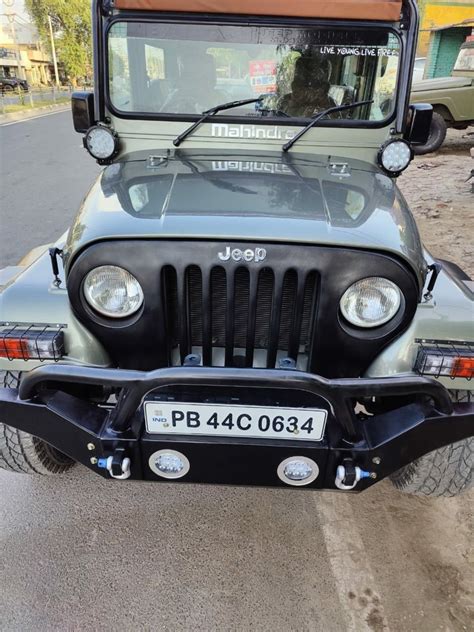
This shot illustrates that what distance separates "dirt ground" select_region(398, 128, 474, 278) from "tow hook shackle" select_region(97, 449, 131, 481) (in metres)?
4.59

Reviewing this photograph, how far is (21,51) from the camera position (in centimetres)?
5559

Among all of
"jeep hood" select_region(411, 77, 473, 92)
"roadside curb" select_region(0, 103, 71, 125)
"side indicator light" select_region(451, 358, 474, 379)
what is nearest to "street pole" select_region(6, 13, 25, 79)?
"roadside curb" select_region(0, 103, 71, 125)

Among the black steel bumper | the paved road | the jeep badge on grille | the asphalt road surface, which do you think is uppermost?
the jeep badge on grille

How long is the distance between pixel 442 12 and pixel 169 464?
3230cm

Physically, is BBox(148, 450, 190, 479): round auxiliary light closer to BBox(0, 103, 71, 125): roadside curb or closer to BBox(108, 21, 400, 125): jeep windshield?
BBox(108, 21, 400, 125): jeep windshield

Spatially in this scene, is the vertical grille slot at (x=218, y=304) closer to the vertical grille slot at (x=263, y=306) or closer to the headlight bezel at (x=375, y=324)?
Result: the vertical grille slot at (x=263, y=306)

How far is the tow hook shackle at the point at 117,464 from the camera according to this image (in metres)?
2.02

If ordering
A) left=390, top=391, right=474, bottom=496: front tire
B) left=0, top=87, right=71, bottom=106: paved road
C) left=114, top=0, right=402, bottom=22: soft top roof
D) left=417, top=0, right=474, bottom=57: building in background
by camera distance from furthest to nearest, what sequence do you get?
1. left=0, top=87, right=71, bottom=106: paved road
2. left=417, top=0, right=474, bottom=57: building in background
3. left=114, top=0, right=402, bottom=22: soft top roof
4. left=390, top=391, right=474, bottom=496: front tire

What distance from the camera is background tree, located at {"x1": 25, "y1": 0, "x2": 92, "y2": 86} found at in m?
41.6

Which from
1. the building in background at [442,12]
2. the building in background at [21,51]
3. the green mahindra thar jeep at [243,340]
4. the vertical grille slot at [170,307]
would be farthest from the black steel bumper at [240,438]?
the building in background at [21,51]

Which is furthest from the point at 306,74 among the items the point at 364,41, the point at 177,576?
the point at 177,576

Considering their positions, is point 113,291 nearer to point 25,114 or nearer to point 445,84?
point 445,84

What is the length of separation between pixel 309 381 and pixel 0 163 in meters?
11.6

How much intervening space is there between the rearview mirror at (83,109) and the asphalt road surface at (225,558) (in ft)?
6.73
